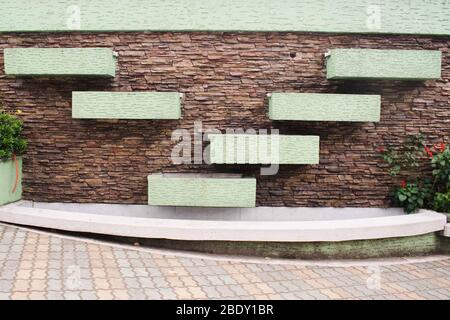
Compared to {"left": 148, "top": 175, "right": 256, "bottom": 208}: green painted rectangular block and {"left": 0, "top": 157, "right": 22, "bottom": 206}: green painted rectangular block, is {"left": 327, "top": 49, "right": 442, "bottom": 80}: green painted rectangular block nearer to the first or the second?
{"left": 148, "top": 175, "right": 256, "bottom": 208}: green painted rectangular block

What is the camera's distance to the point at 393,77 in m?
5.57

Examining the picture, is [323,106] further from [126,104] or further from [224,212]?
[126,104]

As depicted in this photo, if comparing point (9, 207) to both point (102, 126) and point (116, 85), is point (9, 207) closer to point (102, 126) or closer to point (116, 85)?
point (102, 126)

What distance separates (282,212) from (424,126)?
8.91 ft

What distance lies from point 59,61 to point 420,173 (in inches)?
235

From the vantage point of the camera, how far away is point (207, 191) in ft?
17.7

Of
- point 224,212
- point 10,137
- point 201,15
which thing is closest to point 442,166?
point 224,212

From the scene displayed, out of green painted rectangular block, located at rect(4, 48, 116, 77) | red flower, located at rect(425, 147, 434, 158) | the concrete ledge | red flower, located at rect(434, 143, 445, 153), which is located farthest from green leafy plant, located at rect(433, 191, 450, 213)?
green painted rectangular block, located at rect(4, 48, 116, 77)

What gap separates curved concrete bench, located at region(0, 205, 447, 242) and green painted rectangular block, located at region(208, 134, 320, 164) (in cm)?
103

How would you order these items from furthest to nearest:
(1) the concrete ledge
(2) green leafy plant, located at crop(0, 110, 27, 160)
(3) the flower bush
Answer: (3) the flower bush → (2) green leafy plant, located at crop(0, 110, 27, 160) → (1) the concrete ledge

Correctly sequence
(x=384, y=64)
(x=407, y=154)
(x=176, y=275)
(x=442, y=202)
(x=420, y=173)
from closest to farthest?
(x=176, y=275) → (x=384, y=64) → (x=442, y=202) → (x=407, y=154) → (x=420, y=173)

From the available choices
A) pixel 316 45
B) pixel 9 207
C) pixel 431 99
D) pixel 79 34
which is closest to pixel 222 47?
pixel 316 45

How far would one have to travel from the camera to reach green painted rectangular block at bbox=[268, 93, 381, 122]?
5484 millimetres

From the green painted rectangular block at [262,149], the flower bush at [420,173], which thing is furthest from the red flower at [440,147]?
the green painted rectangular block at [262,149]
